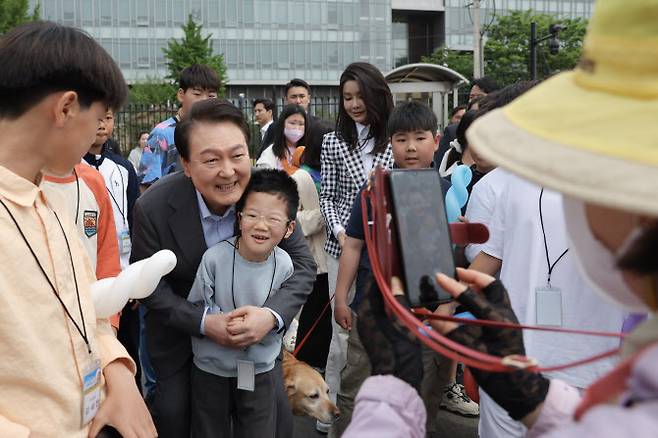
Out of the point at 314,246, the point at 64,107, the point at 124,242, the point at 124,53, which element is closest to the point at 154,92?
the point at 124,53

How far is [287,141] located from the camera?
20.6ft

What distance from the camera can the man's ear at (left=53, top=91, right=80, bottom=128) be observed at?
1.73m

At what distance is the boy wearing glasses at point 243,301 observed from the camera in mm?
2750

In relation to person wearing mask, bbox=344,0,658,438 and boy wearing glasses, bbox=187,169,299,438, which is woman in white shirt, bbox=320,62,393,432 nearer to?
boy wearing glasses, bbox=187,169,299,438

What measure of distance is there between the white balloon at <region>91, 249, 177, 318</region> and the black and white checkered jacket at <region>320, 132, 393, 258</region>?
2.26 metres

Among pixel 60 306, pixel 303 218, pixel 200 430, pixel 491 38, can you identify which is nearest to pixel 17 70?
pixel 60 306

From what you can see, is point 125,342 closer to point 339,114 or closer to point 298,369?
point 298,369

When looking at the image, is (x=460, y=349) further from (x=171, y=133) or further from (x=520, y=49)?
(x=520, y=49)

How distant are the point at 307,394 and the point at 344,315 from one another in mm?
502

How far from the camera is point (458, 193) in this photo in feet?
13.4

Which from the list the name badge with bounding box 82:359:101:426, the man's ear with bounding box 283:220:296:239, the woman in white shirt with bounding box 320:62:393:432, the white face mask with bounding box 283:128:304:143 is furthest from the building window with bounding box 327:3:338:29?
the name badge with bounding box 82:359:101:426

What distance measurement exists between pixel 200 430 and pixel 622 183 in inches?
95.0

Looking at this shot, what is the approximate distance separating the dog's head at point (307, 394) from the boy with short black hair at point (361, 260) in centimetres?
9

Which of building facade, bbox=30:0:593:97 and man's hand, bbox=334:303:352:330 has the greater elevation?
building facade, bbox=30:0:593:97
